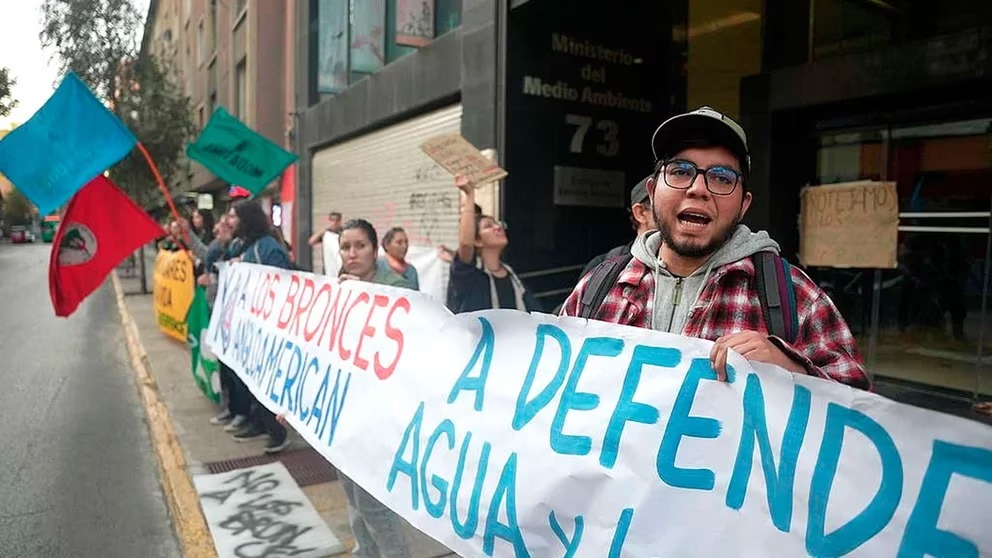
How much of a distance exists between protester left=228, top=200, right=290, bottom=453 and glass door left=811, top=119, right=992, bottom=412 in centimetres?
453

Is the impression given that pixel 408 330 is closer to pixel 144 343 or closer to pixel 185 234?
pixel 185 234

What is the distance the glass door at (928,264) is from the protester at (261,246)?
178 inches

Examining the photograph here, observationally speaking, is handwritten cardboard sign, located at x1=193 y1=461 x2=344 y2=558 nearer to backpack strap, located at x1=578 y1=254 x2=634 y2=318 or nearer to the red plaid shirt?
backpack strap, located at x1=578 y1=254 x2=634 y2=318

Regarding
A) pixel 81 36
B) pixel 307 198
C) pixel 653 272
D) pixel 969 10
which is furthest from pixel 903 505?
pixel 81 36

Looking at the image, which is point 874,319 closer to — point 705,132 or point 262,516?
point 262,516

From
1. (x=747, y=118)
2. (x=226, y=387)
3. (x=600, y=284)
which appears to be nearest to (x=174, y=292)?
(x=226, y=387)

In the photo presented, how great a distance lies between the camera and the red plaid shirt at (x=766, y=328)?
1629mm

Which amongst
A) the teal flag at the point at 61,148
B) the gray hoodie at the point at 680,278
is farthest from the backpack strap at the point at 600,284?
the teal flag at the point at 61,148

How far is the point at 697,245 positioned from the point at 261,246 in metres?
4.07

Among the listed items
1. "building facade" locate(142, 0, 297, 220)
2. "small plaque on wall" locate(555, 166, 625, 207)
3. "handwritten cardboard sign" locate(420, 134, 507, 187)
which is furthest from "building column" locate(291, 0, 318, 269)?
"handwritten cardboard sign" locate(420, 134, 507, 187)

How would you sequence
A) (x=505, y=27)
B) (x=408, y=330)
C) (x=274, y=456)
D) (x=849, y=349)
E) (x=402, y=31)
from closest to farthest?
(x=849, y=349), (x=408, y=330), (x=274, y=456), (x=505, y=27), (x=402, y=31)

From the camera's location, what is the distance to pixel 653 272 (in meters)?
1.91

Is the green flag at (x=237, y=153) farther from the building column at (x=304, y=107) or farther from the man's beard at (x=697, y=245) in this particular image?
the building column at (x=304, y=107)

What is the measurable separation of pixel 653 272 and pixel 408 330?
107cm
